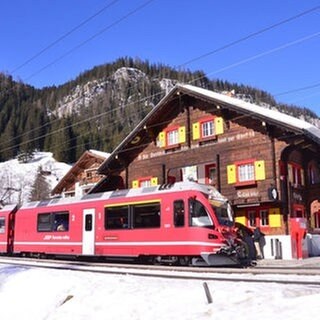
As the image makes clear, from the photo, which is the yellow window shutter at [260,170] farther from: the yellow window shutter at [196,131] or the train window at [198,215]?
the train window at [198,215]

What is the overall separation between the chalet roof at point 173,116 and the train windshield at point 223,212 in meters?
7.09

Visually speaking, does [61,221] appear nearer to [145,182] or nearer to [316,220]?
[145,182]

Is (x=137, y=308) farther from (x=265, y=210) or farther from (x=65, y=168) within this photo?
(x=65, y=168)

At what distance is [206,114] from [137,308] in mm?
21450

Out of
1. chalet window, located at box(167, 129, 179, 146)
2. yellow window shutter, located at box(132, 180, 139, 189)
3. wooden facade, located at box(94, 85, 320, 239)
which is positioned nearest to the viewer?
wooden facade, located at box(94, 85, 320, 239)

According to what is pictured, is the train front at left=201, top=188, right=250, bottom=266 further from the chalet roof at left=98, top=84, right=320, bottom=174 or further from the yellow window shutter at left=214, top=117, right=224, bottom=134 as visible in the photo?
the yellow window shutter at left=214, top=117, right=224, bottom=134

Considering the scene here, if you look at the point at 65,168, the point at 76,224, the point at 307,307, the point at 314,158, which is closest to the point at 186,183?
the point at 76,224

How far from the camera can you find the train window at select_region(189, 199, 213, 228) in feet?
61.4

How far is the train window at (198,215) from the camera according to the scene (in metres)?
18.7

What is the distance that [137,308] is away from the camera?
10.4m

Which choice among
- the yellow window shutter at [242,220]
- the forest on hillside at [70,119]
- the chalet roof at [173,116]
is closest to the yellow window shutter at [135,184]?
the chalet roof at [173,116]

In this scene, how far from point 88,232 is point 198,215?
6500 millimetres

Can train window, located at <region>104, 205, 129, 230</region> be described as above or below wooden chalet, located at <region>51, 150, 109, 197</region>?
below

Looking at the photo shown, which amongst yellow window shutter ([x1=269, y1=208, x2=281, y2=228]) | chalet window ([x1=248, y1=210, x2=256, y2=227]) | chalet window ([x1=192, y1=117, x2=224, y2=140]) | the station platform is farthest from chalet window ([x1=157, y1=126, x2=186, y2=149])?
the station platform
